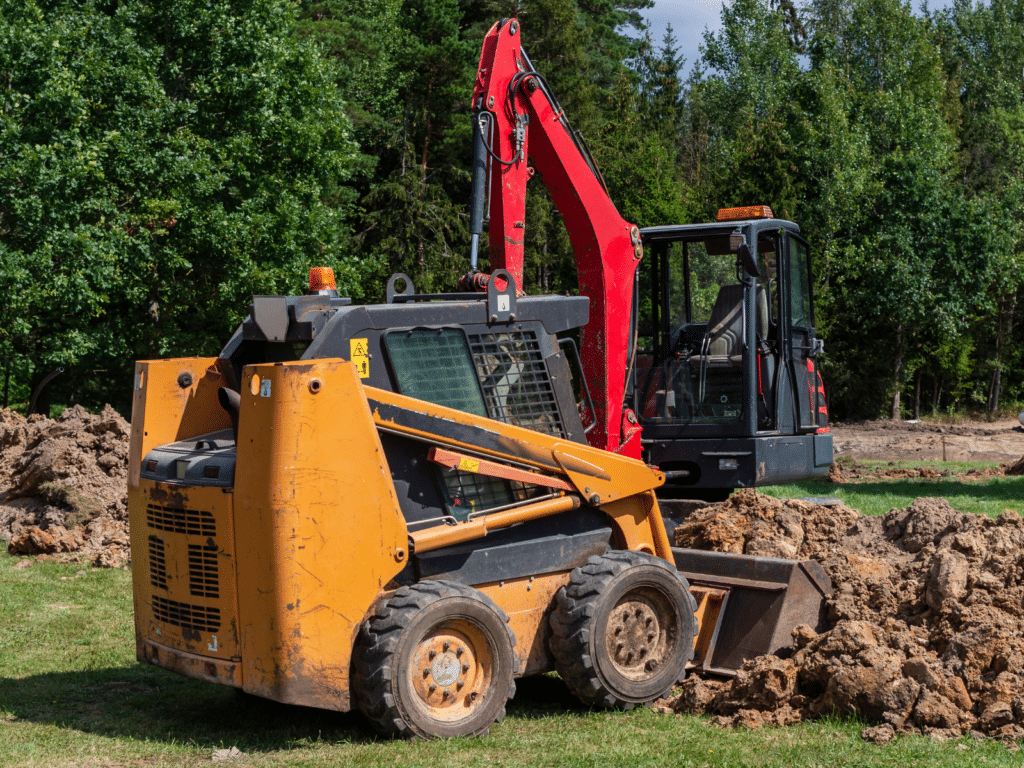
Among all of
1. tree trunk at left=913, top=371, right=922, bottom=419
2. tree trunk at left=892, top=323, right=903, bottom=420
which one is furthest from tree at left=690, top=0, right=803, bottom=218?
tree trunk at left=913, top=371, right=922, bottom=419

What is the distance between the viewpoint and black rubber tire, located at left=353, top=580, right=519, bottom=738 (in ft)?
17.5

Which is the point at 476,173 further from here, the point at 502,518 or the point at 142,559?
the point at 142,559

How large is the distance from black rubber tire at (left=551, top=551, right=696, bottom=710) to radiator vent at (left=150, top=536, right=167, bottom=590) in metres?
2.18

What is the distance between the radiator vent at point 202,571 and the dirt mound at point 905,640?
2729mm

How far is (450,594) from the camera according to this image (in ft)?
18.2

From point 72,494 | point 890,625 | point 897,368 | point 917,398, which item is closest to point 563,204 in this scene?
point 890,625

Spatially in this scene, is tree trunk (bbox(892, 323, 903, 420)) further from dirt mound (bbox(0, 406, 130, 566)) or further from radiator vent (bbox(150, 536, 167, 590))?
radiator vent (bbox(150, 536, 167, 590))

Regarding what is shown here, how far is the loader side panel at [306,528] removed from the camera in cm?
522

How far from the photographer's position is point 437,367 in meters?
6.04

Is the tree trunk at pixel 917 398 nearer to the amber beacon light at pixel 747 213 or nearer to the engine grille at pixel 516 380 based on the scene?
the amber beacon light at pixel 747 213

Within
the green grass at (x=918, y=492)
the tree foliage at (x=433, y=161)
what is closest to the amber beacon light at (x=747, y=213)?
the green grass at (x=918, y=492)

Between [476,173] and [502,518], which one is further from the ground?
[476,173]

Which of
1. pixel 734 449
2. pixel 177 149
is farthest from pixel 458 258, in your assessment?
pixel 734 449

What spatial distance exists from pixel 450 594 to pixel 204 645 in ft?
4.32
